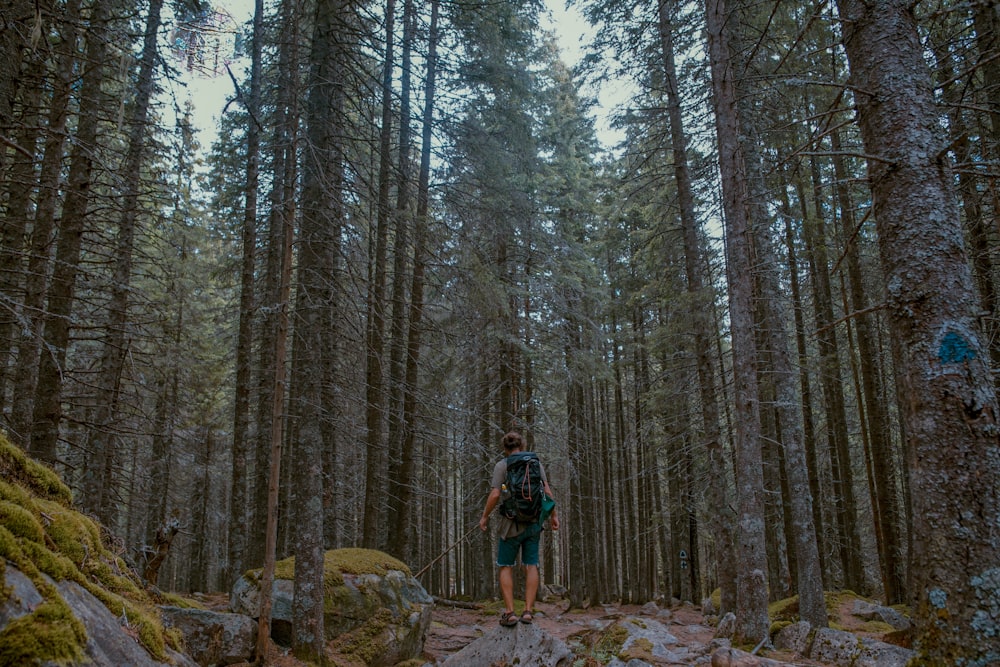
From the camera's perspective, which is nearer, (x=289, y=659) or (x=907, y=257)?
(x=907, y=257)

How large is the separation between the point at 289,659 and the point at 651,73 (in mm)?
13339

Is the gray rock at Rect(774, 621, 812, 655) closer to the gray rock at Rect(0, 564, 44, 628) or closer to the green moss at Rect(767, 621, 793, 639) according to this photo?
the green moss at Rect(767, 621, 793, 639)

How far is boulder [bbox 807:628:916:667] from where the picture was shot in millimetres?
6184

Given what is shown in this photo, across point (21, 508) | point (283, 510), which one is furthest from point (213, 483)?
point (21, 508)

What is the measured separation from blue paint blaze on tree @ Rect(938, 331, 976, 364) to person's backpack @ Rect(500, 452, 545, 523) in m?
3.77

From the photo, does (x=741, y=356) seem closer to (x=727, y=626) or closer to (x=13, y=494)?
(x=727, y=626)

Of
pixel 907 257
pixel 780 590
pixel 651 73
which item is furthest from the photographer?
pixel 780 590

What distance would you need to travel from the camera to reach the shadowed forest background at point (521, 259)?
4559 mm

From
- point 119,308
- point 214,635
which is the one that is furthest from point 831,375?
point 119,308

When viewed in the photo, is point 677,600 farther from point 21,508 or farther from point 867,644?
point 21,508

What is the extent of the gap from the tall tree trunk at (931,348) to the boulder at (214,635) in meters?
6.88

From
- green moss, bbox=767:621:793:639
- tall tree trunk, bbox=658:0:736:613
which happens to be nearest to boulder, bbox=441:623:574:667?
green moss, bbox=767:621:793:639

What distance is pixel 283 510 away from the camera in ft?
60.4

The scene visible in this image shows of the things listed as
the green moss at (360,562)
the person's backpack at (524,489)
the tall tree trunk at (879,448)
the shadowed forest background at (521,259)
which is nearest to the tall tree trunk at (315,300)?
the shadowed forest background at (521,259)
